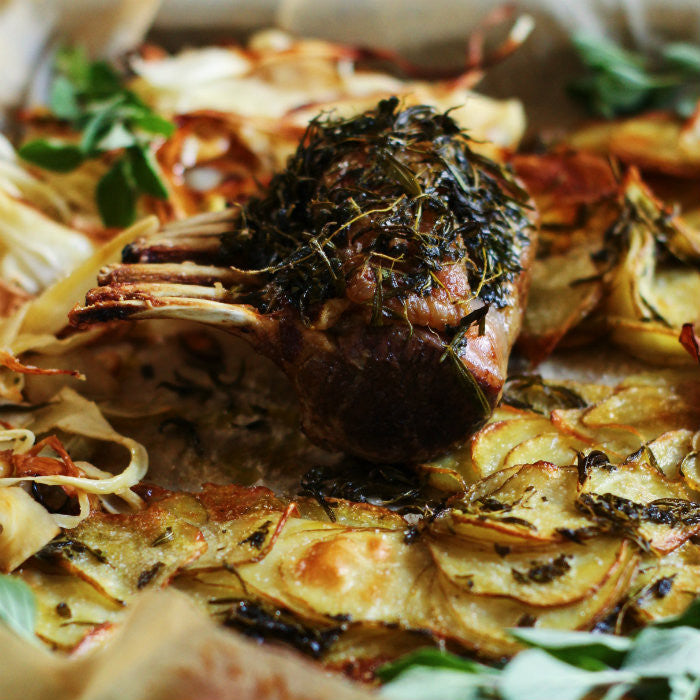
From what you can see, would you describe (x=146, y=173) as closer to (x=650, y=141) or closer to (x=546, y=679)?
(x=650, y=141)

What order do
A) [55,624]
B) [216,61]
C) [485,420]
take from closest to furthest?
1. [55,624]
2. [485,420]
3. [216,61]

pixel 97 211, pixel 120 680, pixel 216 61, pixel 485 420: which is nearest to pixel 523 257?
pixel 485 420

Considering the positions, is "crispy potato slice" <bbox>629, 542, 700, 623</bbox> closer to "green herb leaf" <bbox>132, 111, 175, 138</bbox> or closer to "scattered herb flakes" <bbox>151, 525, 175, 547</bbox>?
"scattered herb flakes" <bbox>151, 525, 175, 547</bbox>

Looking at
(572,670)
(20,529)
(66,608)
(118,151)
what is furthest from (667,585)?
(118,151)

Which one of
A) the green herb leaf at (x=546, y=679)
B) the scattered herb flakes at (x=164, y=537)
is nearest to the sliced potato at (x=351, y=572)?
the scattered herb flakes at (x=164, y=537)

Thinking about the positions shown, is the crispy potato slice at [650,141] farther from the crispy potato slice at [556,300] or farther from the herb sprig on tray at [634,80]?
the crispy potato slice at [556,300]

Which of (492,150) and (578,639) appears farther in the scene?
(492,150)

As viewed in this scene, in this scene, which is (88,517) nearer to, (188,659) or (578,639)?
(188,659)

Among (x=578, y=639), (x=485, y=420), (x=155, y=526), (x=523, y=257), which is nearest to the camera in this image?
(x=578, y=639)
